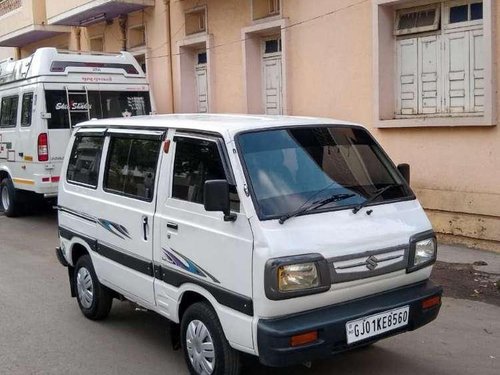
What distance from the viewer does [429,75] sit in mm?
9180

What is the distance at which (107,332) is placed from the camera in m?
5.56

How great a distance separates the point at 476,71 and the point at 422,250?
5071 millimetres

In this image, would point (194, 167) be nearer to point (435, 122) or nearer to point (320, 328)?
point (320, 328)

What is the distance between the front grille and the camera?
378 cm

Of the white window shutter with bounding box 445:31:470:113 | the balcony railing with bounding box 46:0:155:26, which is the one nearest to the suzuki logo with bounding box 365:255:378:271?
the white window shutter with bounding box 445:31:470:113

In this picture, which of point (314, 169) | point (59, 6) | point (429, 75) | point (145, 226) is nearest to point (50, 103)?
point (429, 75)

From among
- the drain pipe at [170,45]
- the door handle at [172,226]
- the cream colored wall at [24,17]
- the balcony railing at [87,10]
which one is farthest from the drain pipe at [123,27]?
the door handle at [172,226]

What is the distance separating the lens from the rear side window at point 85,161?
5.53 meters

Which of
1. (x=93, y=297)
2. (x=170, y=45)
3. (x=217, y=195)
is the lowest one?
(x=93, y=297)

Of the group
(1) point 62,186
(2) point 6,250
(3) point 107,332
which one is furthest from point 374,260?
(2) point 6,250

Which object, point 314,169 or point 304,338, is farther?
point 314,169

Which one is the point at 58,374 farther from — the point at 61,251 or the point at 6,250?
the point at 6,250

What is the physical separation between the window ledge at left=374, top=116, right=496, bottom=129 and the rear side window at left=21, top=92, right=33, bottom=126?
19.4 ft

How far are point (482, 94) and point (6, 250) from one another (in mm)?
7110
